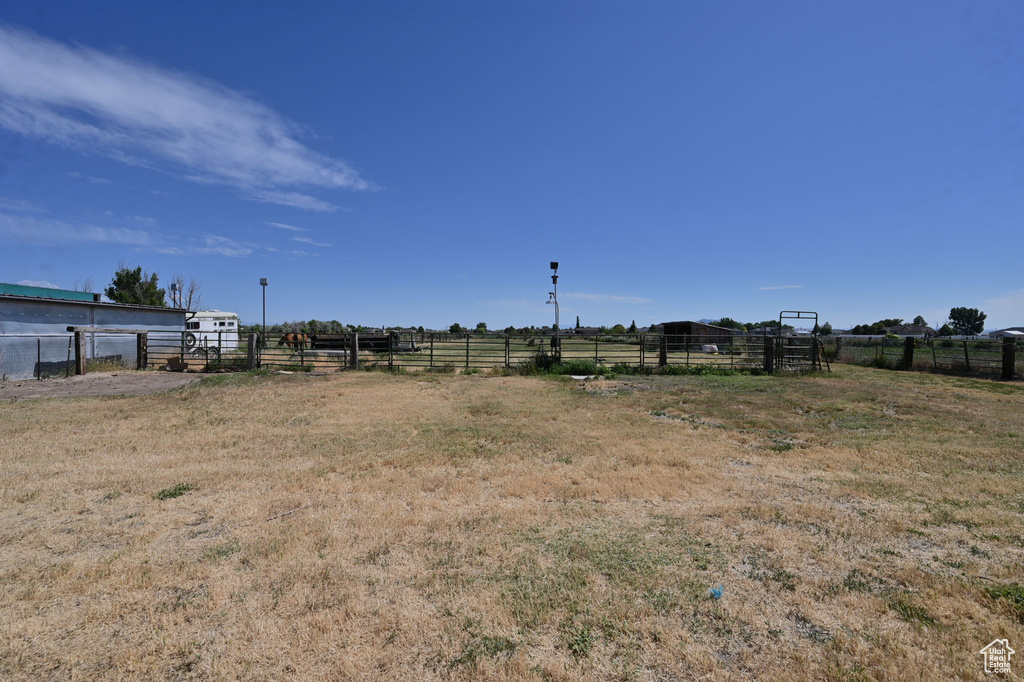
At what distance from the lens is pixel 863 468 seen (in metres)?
5.32

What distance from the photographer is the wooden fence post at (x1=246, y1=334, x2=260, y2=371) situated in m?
16.2

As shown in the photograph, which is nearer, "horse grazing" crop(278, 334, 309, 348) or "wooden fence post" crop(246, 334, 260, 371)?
"wooden fence post" crop(246, 334, 260, 371)

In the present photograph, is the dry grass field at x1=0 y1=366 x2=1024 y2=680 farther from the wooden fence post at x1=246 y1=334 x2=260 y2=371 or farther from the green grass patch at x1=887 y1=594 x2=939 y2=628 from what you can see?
the wooden fence post at x1=246 y1=334 x2=260 y2=371

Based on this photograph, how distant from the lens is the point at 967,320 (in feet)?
261

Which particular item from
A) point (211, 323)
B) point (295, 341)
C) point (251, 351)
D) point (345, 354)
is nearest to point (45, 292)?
point (211, 323)

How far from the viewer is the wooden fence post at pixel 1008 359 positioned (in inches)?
612

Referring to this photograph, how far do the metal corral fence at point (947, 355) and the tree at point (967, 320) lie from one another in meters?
80.3

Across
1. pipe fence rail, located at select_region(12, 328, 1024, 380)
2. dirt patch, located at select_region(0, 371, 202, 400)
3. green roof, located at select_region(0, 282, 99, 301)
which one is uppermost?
green roof, located at select_region(0, 282, 99, 301)

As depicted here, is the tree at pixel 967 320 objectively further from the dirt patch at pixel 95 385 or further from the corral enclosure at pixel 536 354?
the dirt patch at pixel 95 385

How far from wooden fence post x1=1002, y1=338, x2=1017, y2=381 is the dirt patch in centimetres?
2706

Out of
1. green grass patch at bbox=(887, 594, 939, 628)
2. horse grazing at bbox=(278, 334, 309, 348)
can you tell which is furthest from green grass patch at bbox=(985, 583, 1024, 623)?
horse grazing at bbox=(278, 334, 309, 348)

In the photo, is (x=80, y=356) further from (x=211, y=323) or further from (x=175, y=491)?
(x=175, y=491)

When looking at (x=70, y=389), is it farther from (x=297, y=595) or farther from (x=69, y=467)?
(x=297, y=595)

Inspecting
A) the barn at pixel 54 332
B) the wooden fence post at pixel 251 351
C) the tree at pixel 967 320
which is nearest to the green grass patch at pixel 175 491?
the wooden fence post at pixel 251 351
